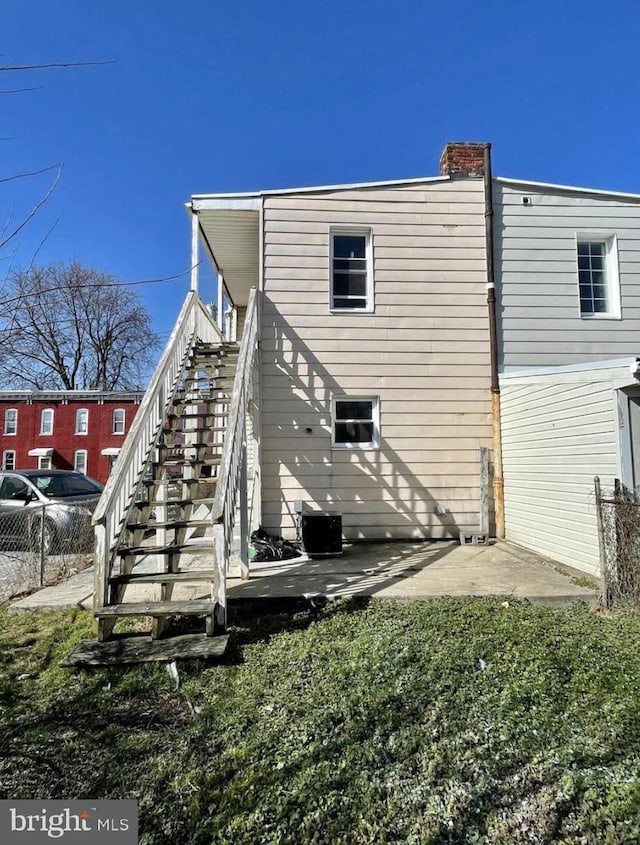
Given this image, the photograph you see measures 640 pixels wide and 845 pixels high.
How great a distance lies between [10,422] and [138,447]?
2716 cm

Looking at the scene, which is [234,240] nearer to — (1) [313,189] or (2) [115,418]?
(1) [313,189]

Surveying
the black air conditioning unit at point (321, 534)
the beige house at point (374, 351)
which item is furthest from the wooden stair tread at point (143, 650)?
the beige house at point (374, 351)

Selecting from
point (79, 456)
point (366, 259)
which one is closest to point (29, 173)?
point (366, 259)

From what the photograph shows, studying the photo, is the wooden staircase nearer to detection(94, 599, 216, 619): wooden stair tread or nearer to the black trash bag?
detection(94, 599, 216, 619): wooden stair tread

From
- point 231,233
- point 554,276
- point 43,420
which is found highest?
point 231,233

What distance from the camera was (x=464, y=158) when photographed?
25.8 ft

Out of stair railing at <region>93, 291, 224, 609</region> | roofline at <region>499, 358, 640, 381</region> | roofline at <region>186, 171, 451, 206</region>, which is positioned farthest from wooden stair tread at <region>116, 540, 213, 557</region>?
roofline at <region>186, 171, 451, 206</region>

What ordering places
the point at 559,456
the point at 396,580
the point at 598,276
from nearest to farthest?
the point at 396,580 → the point at 559,456 → the point at 598,276

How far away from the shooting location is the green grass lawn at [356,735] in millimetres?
1898

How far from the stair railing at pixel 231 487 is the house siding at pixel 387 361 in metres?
1.50

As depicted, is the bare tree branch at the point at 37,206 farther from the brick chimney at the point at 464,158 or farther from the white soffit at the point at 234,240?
the brick chimney at the point at 464,158

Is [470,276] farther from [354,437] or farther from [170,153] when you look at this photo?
[170,153]

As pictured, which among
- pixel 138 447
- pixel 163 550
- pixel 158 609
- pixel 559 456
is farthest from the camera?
pixel 559 456

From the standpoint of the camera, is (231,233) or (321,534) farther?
(231,233)
